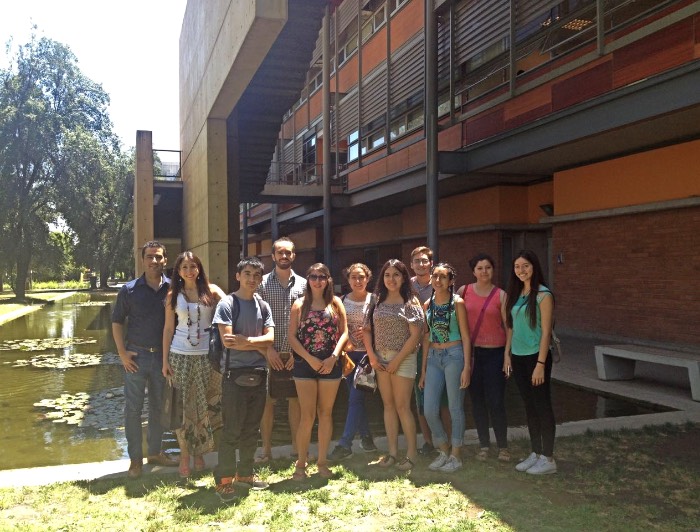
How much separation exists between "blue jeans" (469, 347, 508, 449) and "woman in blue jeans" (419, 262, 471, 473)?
0.91 ft

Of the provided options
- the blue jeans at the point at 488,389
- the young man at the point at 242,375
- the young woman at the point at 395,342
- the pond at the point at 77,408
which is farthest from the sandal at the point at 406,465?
the pond at the point at 77,408

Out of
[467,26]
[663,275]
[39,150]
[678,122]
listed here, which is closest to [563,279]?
[663,275]

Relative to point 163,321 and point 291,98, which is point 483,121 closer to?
point 291,98

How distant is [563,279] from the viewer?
535 inches

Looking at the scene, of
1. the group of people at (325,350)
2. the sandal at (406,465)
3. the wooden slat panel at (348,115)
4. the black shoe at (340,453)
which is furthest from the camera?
the wooden slat panel at (348,115)

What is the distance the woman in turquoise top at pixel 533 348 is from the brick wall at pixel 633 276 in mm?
7281

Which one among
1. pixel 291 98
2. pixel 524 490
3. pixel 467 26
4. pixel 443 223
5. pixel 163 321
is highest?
pixel 467 26

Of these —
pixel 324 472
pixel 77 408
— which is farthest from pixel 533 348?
pixel 77 408

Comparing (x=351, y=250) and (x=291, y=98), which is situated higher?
(x=291, y=98)

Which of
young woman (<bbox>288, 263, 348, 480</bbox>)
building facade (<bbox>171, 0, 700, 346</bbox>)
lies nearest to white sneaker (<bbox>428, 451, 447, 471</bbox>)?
young woman (<bbox>288, 263, 348, 480</bbox>)

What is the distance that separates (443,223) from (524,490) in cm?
1439

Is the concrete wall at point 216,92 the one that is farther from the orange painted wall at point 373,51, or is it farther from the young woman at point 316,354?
the orange painted wall at point 373,51

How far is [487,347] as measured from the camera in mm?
4844

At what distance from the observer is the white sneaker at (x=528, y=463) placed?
4.59 metres
